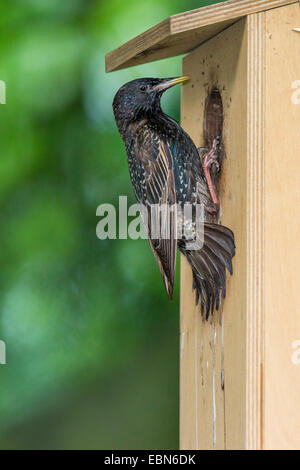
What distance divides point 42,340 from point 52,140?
0.77 metres

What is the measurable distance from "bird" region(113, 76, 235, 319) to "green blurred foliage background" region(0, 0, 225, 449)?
87 centimetres

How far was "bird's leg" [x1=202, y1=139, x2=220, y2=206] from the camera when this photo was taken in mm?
1811

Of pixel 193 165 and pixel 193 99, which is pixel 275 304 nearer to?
pixel 193 165

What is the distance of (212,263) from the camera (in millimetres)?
1792

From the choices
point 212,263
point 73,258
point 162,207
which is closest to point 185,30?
point 162,207

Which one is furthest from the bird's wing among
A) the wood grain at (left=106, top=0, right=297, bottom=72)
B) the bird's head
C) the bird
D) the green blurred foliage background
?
the green blurred foliage background

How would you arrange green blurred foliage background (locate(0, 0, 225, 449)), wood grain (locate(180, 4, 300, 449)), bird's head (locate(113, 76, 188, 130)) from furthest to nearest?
green blurred foliage background (locate(0, 0, 225, 449)) < bird's head (locate(113, 76, 188, 130)) < wood grain (locate(180, 4, 300, 449))

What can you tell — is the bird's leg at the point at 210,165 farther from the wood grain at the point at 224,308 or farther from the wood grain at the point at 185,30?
the wood grain at the point at 185,30

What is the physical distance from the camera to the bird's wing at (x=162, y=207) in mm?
1785

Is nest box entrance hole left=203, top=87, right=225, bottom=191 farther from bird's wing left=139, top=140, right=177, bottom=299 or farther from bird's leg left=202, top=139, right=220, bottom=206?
bird's wing left=139, top=140, right=177, bottom=299

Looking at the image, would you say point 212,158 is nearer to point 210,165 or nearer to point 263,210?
point 210,165

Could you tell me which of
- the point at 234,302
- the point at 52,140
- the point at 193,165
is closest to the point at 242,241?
the point at 234,302

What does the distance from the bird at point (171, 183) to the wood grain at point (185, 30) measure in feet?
0.31

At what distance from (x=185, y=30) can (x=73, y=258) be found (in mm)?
1386
